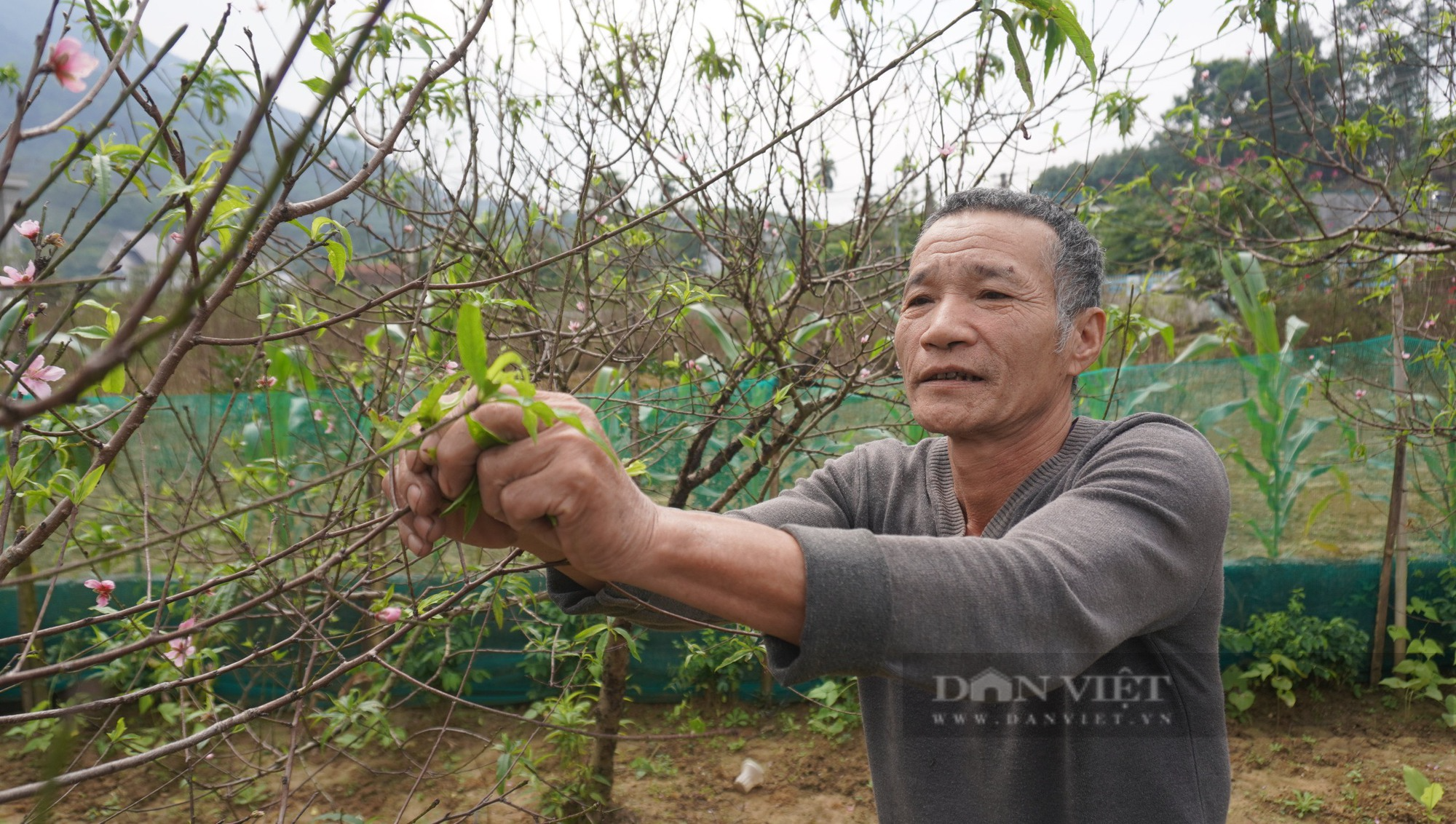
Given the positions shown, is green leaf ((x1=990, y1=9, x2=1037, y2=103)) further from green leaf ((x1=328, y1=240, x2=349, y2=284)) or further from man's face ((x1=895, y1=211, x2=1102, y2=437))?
green leaf ((x1=328, y1=240, x2=349, y2=284))

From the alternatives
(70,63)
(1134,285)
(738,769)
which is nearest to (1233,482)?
(1134,285)

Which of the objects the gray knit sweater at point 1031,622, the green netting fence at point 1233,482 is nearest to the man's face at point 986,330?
the gray knit sweater at point 1031,622

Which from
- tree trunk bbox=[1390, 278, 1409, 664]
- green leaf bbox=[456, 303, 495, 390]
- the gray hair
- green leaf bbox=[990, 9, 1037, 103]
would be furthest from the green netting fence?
green leaf bbox=[456, 303, 495, 390]

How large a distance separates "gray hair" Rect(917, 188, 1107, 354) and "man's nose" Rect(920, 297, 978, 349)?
0.19m

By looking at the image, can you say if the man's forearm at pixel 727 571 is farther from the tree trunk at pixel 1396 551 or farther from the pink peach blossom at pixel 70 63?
the tree trunk at pixel 1396 551

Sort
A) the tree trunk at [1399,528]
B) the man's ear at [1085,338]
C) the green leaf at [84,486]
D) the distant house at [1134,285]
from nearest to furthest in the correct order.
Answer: the green leaf at [84,486]
the man's ear at [1085,338]
the distant house at [1134,285]
the tree trunk at [1399,528]

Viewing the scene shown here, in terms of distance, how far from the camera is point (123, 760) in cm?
119

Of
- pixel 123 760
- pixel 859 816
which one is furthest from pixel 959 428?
pixel 859 816

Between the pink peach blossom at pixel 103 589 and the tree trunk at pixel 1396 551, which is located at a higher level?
the pink peach blossom at pixel 103 589

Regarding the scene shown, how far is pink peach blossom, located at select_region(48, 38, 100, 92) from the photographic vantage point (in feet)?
3.17

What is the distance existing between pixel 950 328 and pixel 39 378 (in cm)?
139

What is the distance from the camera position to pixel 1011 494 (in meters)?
1.58

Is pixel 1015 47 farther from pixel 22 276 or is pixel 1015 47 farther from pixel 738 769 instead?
pixel 738 769

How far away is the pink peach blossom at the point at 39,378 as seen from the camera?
1.24 meters
